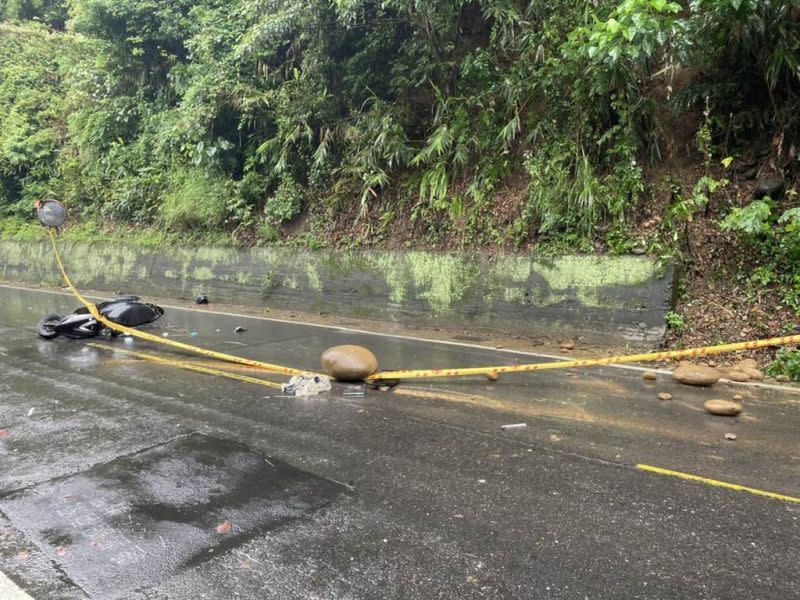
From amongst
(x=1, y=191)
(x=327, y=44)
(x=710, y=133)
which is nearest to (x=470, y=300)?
(x=710, y=133)

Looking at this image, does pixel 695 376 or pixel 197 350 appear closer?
pixel 695 376

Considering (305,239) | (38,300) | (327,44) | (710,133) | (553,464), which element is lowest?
(38,300)

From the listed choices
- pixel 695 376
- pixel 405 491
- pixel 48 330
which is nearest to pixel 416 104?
pixel 48 330

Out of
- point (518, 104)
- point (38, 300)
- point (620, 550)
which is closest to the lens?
point (620, 550)

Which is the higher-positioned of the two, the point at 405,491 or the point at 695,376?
the point at 695,376

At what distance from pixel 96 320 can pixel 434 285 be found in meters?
6.46

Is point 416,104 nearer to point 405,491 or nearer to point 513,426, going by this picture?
point 513,426

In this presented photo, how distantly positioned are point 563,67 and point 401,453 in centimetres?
871

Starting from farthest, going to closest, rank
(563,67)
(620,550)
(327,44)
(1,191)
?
1. (1,191)
2. (327,44)
3. (563,67)
4. (620,550)

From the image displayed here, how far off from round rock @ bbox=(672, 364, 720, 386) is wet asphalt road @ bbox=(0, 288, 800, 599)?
0.62ft

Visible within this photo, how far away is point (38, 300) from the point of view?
16.5m

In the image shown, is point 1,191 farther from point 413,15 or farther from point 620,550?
point 620,550

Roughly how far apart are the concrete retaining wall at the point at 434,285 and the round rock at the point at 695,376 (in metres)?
1.81

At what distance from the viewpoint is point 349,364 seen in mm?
7133
